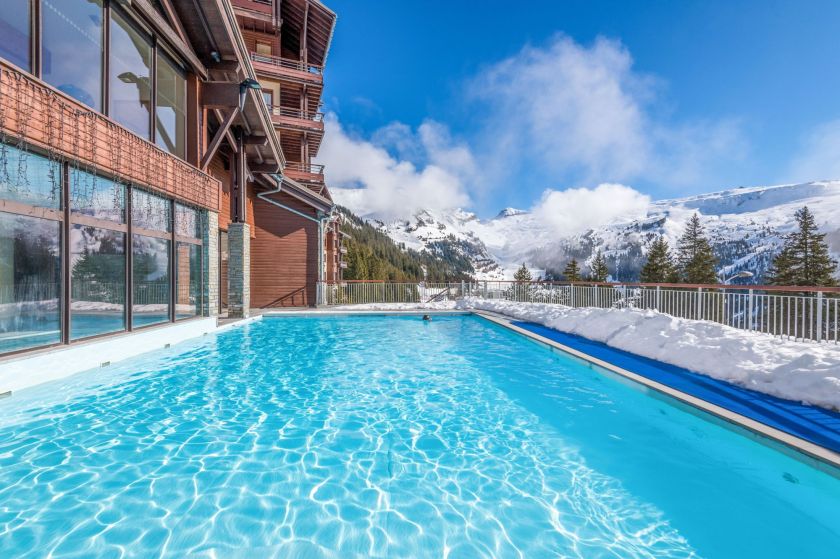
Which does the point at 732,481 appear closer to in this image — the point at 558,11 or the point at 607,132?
the point at 558,11

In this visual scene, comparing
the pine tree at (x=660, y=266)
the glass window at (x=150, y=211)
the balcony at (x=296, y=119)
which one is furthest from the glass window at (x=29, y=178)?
the pine tree at (x=660, y=266)

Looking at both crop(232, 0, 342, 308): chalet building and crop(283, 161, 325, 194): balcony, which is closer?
crop(232, 0, 342, 308): chalet building

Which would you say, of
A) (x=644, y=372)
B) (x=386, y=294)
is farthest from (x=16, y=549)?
(x=386, y=294)

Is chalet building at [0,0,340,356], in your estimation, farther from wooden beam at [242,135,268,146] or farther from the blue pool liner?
the blue pool liner

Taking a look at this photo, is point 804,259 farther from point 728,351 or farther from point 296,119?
point 296,119

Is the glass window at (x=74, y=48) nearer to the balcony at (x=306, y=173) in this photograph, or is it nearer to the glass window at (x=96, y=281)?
the glass window at (x=96, y=281)

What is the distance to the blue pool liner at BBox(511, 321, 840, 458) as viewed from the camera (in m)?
3.40

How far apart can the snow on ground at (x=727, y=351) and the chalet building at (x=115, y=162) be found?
9010 millimetres

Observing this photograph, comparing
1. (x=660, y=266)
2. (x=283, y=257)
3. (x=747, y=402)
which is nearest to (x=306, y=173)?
(x=283, y=257)

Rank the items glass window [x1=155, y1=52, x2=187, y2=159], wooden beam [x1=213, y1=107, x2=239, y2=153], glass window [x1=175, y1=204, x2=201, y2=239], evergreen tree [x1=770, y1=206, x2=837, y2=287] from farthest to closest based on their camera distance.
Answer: evergreen tree [x1=770, y1=206, x2=837, y2=287] → wooden beam [x1=213, y1=107, x2=239, y2=153] → glass window [x1=175, y1=204, x2=201, y2=239] → glass window [x1=155, y1=52, x2=187, y2=159]

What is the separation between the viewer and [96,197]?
19.9 ft

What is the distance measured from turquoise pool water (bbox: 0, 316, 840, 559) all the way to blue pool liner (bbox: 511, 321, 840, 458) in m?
0.36

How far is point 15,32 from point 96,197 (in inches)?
85.9

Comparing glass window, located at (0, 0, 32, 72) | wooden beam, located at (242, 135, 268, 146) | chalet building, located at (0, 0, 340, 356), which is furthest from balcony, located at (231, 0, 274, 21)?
glass window, located at (0, 0, 32, 72)
